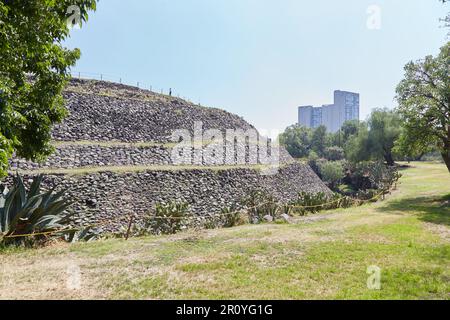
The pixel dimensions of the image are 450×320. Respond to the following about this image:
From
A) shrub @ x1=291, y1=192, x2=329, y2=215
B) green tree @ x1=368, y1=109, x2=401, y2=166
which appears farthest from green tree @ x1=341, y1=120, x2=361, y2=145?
shrub @ x1=291, y1=192, x2=329, y2=215

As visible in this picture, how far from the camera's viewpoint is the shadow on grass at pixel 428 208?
12041mm

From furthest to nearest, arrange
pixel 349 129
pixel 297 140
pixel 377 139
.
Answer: pixel 349 129 → pixel 297 140 → pixel 377 139

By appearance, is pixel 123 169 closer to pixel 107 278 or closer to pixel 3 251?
pixel 3 251

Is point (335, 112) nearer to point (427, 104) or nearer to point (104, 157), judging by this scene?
point (427, 104)

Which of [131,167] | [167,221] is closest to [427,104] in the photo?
[167,221]

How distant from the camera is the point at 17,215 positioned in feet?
21.7

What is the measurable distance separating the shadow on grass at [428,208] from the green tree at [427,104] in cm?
241

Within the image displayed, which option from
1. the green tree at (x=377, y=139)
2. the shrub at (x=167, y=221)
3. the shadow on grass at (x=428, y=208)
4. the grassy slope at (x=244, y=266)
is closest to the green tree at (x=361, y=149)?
the green tree at (x=377, y=139)

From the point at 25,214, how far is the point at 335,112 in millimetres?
118992

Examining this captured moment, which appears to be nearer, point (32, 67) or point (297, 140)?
point (32, 67)

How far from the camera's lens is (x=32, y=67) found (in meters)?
5.85

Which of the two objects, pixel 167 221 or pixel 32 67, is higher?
pixel 32 67

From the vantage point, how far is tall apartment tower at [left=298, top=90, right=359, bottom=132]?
107 m
